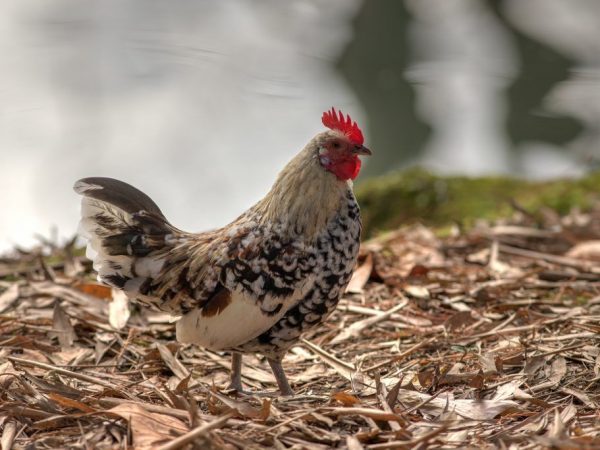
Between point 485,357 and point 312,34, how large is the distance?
619cm

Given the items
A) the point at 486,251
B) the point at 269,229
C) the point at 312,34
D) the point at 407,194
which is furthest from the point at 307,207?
the point at 312,34

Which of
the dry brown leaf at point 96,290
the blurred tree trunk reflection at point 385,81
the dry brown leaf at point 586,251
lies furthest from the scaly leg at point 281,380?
the blurred tree trunk reflection at point 385,81

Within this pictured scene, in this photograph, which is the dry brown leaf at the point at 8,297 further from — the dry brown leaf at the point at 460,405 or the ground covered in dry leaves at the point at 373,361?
the dry brown leaf at the point at 460,405

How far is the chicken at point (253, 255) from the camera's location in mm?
3217

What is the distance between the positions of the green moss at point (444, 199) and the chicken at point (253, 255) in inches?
107

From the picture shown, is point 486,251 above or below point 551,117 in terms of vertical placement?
below

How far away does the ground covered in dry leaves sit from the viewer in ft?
8.63

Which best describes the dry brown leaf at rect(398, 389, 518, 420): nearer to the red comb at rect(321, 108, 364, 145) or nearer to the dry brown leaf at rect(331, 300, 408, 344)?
the dry brown leaf at rect(331, 300, 408, 344)

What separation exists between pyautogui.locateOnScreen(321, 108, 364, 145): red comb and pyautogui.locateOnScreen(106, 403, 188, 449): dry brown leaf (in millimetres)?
1365

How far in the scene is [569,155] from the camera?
8.51 m

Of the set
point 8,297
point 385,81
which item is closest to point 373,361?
point 8,297

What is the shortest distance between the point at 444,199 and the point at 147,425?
425cm

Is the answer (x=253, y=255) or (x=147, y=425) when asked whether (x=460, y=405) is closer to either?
(x=253, y=255)

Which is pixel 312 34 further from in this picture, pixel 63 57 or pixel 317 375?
pixel 317 375
